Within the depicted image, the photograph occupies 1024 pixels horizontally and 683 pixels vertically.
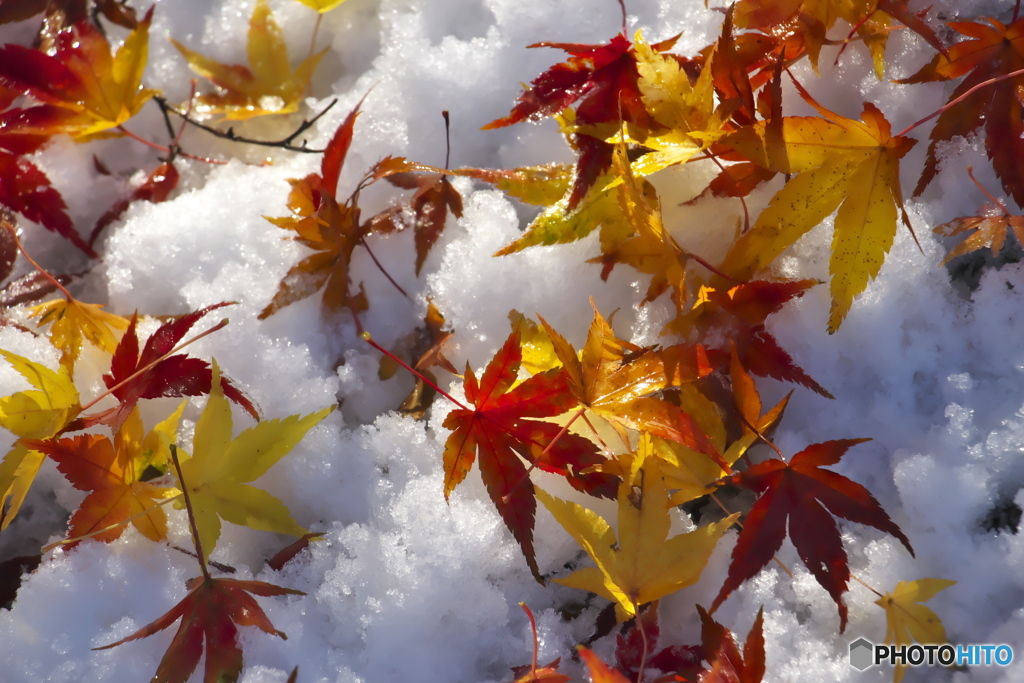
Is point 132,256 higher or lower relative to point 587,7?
lower

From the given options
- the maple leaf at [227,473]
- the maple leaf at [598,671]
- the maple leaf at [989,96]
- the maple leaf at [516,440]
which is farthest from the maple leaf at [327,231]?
the maple leaf at [989,96]

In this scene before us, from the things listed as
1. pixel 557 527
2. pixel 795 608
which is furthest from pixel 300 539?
pixel 795 608

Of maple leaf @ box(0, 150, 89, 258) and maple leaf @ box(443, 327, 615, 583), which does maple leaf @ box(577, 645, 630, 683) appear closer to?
maple leaf @ box(443, 327, 615, 583)

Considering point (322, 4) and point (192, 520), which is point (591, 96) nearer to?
point (322, 4)

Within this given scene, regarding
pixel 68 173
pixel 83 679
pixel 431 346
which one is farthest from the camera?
pixel 68 173

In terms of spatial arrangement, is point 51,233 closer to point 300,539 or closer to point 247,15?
point 247,15

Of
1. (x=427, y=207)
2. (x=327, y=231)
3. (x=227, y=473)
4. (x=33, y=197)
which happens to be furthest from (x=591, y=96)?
(x=33, y=197)

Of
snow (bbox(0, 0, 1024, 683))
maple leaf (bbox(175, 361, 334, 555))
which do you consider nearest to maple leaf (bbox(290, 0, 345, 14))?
snow (bbox(0, 0, 1024, 683))

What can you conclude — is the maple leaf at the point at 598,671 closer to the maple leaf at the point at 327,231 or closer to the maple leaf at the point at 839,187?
the maple leaf at the point at 839,187
